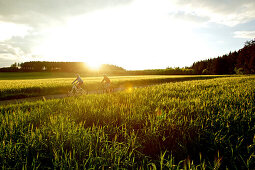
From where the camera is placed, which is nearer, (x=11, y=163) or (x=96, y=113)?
(x=11, y=163)

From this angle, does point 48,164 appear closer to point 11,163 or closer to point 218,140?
point 11,163

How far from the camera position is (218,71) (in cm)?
8588

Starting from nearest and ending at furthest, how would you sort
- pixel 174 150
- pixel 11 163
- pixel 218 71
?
pixel 11 163, pixel 174 150, pixel 218 71

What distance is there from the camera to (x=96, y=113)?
381 cm

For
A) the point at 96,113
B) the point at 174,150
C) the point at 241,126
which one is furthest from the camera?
the point at 96,113

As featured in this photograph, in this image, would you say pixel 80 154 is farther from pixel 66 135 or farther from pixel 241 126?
pixel 241 126

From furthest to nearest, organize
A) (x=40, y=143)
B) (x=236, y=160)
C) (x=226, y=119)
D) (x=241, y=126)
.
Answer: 1. (x=226, y=119)
2. (x=241, y=126)
3. (x=40, y=143)
4. (x=236, y=160)

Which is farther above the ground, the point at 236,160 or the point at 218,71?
the point at 218,71

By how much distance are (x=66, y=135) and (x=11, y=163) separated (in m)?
0.79

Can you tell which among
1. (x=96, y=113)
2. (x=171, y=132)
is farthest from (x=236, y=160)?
(x=96, y=113)

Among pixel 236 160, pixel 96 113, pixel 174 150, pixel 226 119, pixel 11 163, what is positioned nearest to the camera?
pixel 11 163

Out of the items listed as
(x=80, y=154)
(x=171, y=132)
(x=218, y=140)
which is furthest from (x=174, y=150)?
(x=80, y=154)

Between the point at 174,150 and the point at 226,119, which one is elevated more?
the point at 226,119

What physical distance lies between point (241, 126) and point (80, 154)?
3.31m
